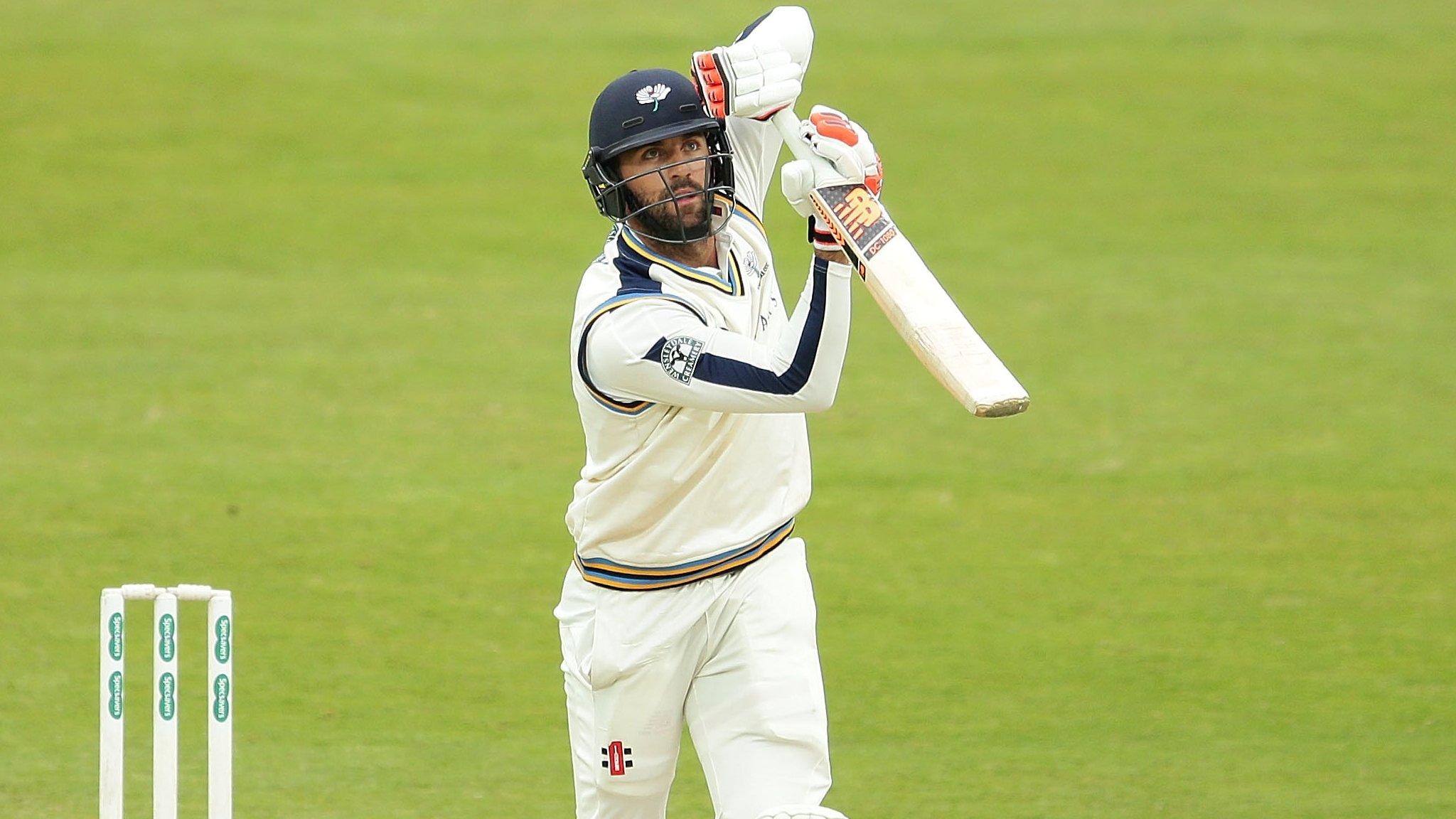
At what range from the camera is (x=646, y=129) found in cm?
333

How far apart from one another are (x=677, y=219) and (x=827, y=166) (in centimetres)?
30

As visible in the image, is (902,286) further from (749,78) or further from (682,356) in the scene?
(749,78)

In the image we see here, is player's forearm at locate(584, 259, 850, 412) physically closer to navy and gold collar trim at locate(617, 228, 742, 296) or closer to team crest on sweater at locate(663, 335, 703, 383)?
team crest on sweater at locate(663, 335, 703, 383)

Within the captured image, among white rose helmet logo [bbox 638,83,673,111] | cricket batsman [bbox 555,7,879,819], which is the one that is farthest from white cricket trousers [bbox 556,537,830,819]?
white rose helmet logo [bbox 638,83,673,111]

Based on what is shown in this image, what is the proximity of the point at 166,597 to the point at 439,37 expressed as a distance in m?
11.3

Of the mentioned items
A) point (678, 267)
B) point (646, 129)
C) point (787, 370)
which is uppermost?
point (646, 129)

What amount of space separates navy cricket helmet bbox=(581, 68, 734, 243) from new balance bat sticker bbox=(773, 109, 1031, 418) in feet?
0.97

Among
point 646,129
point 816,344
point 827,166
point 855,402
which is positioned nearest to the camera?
point 816,344

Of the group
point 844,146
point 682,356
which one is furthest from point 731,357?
point 844,146

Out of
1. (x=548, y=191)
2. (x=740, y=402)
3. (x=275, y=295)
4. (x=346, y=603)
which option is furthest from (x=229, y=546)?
(x=548, y=191)

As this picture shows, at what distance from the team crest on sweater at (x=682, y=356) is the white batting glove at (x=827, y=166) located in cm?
27

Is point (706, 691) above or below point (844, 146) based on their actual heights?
below

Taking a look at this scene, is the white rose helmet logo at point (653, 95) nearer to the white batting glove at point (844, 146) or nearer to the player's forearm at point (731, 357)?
the white batting glove at point (844, 146)

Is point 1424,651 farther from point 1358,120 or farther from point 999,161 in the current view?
point 1358,120
